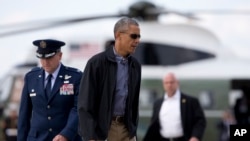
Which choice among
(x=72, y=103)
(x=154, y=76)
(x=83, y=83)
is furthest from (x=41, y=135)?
(x=154, y=76)

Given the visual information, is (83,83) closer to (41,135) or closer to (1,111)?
(41,135)

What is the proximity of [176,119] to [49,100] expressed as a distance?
9.45ft

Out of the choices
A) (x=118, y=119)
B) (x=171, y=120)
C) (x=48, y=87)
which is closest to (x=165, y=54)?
(x=171, y=120)

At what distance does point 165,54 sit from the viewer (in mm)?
17547

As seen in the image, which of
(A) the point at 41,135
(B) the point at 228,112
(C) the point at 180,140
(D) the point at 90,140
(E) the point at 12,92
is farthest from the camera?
(E) the point at 12,92

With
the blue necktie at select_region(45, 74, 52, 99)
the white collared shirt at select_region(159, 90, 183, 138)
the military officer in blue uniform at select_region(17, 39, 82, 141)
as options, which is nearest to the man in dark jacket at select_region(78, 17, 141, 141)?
the military officer in blue uniform at select_region(17, 39, 82, 141)

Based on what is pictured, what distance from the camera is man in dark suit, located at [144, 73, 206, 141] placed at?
8852 millimetres

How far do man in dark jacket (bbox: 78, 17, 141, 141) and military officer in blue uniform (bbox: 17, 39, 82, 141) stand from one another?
68cm

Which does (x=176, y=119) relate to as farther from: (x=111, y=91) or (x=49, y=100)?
(x=111, y=91)

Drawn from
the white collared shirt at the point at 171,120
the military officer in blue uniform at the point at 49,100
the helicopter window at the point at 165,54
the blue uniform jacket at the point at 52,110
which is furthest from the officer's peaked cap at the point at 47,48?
the helicopter window at the point at 165,54

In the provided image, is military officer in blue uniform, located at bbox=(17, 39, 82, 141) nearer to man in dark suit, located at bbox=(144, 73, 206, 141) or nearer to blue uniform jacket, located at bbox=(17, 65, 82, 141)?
blue uniform jacket, located at bbox=(17, 65, 82, 141)

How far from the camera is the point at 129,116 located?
5.68 m

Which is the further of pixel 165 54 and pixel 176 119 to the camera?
pixel 165 54

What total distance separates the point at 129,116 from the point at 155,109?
352 cm
